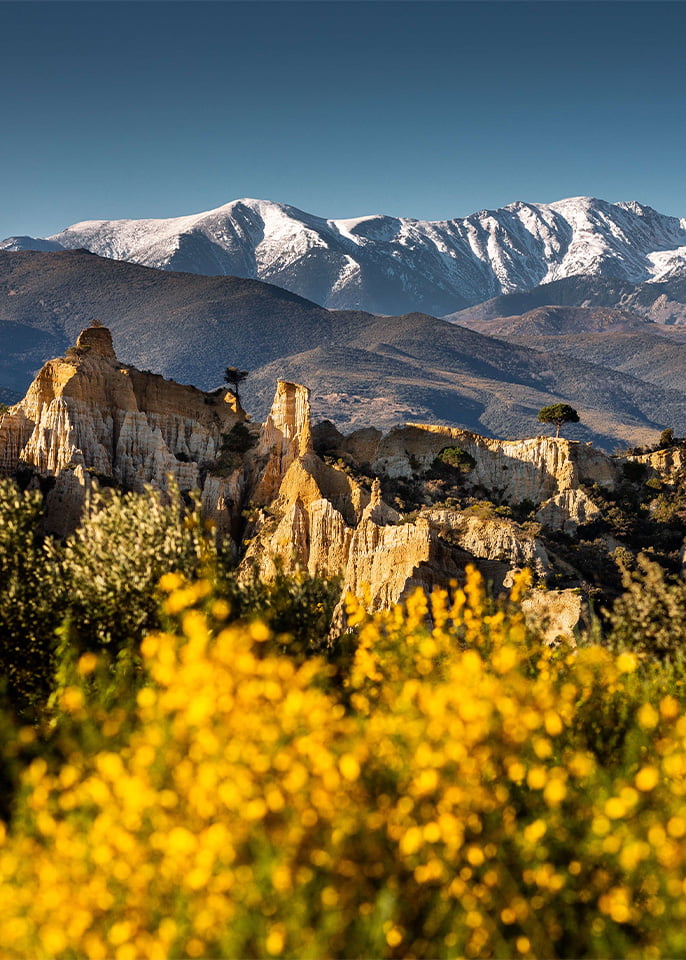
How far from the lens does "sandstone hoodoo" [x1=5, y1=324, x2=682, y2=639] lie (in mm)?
57156

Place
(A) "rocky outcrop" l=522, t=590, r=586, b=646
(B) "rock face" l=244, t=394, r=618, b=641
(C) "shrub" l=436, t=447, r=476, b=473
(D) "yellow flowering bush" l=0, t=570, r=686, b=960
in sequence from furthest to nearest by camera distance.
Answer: (C) "shrub" l=436, t=447, r=476, b=473, (B) "rock face" l=244, t=394, r=618, b=641, (A) "rocky outcrop" l=522, t=590, r=586, b=646, (D) "yellow flowering bush" l=0, t=570, r=686, b=960

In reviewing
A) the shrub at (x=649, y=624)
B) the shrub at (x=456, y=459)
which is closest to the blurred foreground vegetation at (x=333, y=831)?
the shrub at (x=649, y=624)

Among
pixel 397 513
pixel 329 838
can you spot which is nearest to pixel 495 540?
pixel 397 513

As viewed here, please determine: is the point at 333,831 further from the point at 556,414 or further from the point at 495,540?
the point at 556,414

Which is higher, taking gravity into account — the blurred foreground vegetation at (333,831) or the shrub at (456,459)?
the blurred foreground vegetation at (333,831)

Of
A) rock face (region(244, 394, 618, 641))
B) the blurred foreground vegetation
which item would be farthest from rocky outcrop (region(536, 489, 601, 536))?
the blurred foreground vegetation

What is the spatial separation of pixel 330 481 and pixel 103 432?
1850 cm

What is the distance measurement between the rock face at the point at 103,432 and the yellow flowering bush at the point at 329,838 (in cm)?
5092

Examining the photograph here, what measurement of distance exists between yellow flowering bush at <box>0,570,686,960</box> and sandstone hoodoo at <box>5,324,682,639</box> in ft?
110

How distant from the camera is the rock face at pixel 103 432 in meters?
64.4

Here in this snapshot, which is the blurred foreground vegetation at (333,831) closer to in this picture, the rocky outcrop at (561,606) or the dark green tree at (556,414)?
the rocky outcrop at (561,606)

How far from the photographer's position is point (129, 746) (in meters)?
12.5

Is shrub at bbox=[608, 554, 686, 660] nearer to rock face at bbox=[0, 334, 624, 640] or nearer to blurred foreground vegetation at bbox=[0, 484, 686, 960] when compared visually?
blurred foreground vegetation at bbox=[0, 484, 686, 960]

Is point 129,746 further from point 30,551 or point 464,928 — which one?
point 30,551
